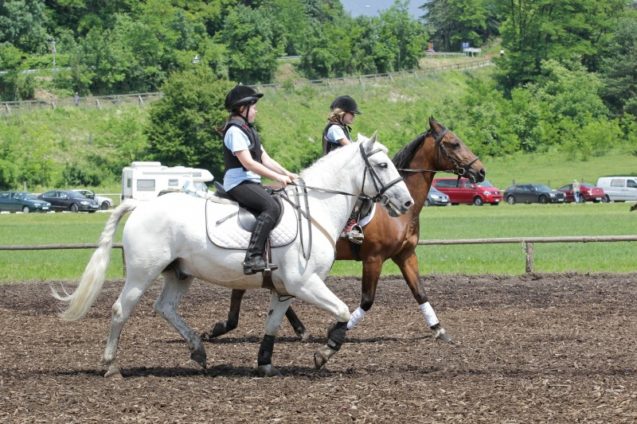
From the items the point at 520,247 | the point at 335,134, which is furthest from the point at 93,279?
the point at 520,247

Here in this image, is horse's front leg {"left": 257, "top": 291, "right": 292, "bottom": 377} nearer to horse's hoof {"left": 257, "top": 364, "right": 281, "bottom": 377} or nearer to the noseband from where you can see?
horse's hoof {"left": 257, "top": 364, "right": 281, "bottom": 377}

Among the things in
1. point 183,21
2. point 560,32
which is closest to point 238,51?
point 183,21

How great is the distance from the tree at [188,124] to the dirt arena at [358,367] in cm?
5723

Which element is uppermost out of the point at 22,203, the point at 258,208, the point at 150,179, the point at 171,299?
the point at 258,208

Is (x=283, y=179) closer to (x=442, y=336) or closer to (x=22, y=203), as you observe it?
(x=442, y=336)

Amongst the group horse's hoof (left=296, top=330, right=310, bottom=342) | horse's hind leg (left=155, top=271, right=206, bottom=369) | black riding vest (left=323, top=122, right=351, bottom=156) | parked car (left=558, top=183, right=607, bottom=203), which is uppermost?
black riding vest (left=323, top=122, right=351, bottom=156)

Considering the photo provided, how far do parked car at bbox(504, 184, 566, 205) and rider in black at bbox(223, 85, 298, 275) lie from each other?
5381 cm

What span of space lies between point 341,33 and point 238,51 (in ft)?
36.3

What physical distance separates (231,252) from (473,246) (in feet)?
69.0

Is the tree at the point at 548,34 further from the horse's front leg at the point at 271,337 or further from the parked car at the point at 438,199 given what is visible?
the horse's front leg at the point at 271,337

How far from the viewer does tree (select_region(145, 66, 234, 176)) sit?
7419 centimetres

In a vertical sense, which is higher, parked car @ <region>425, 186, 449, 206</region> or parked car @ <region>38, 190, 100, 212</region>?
parked car @ <region>38, 190, 100, 212</region>

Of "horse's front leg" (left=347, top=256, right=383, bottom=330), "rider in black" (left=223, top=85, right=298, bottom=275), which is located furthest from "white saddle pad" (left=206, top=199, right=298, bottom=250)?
"horse's front leg" (left=347, top=256, right=383, bottom=330)

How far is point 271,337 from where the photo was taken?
10453 mm
